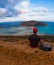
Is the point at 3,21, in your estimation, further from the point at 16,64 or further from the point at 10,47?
the point at 16,64

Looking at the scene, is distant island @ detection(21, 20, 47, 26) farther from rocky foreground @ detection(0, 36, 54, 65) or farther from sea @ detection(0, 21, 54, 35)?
rocky foreground @ detection(0, 36, 54, 65)

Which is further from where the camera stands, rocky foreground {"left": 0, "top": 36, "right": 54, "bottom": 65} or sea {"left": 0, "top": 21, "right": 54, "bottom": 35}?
sea {"left": 0, "top": 21, "right": 54, "bottom": 35}

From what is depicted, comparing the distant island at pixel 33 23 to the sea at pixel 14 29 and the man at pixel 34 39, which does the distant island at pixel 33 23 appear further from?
the man at pixel 34 39

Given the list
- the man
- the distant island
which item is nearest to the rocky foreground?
the man

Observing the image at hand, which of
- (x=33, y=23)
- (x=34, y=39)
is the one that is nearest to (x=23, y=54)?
(x=34, y=39)

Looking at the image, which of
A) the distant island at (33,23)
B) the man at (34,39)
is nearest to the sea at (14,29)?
the distant island at (33,23)

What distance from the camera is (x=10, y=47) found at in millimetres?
4098

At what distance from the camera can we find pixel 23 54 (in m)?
3.77

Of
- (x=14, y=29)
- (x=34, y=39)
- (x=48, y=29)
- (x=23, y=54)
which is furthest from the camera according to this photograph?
(x=14, y=29)

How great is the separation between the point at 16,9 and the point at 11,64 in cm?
140

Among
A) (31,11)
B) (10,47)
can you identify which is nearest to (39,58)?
(10,47)

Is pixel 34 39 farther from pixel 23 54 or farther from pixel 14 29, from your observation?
pixel 14 29

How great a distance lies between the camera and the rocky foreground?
11.5ft

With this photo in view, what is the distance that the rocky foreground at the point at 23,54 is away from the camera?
349 centimetres
